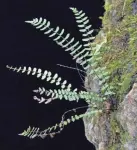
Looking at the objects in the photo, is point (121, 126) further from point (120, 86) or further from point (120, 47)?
point (120, 47)

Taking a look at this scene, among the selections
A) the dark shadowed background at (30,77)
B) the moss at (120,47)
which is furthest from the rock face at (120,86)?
the dark shadowed background at (30,77)

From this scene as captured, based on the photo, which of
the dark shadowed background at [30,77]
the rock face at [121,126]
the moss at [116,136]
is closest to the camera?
the rock face at [121,126]

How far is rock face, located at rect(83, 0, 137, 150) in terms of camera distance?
203 cm

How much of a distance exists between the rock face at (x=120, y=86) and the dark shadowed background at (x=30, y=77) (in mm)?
3166

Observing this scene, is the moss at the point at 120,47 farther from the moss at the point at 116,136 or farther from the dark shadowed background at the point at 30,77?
the dark shadowed background at the point at 30,77

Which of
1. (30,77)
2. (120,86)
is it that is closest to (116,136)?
(120,86)

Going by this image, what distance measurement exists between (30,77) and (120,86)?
3.71 metres

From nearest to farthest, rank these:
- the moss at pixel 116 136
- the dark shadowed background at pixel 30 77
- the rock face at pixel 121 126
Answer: the rock face at pixel 121 126 → the moss at pixel 116 136 → the dark shadowed background at pixel 30 77

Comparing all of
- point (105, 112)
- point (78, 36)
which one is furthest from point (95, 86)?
point (78, 36)

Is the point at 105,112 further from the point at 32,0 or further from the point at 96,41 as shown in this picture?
the point at 32,0

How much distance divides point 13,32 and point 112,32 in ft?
11.5

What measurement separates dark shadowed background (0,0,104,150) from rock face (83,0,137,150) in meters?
3.17

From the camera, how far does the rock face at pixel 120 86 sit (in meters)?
2.03

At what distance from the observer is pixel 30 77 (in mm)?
5805
